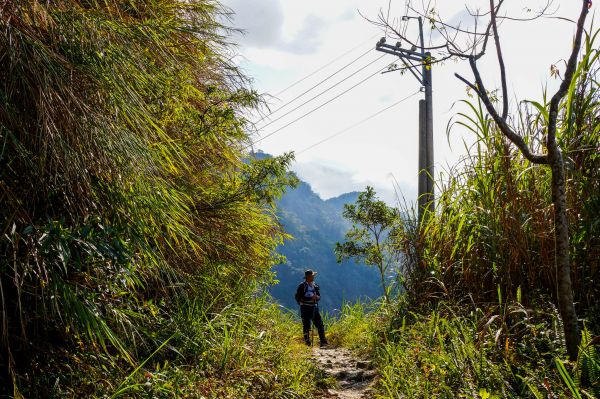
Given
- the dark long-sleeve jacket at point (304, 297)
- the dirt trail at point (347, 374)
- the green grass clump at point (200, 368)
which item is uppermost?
the dark long-sleeve jacket at point (304, 297)

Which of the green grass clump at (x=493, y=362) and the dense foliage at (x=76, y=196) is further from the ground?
the dense foliage at (x=76, y=196)

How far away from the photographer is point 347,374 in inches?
209

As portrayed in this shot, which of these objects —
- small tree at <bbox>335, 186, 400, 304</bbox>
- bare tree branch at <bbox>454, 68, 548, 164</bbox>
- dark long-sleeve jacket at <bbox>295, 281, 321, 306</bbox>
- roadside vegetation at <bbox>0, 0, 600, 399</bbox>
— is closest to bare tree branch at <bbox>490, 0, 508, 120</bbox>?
bare tree branch at <bbox>454, 68, 548, 164</bbox>

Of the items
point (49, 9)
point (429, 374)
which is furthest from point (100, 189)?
point (429, 374)

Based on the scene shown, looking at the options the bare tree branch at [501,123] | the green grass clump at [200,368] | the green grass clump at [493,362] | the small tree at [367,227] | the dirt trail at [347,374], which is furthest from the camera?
the small tree at [367,227]

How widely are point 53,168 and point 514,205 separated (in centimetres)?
331

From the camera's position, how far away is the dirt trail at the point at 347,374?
14.8 feet

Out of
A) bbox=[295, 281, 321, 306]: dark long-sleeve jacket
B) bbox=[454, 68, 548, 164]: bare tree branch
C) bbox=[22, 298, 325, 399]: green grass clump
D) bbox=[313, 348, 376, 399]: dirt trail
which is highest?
bbox=[454, 68, 548, 164]: bare tree branch

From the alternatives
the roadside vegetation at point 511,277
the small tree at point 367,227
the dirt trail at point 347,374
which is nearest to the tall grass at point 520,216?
the roadside vegetation at point 511,277

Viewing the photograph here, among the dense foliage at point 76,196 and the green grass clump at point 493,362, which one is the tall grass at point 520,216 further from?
the dense foliage at point 76,196

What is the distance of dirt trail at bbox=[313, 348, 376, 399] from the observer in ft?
14.8

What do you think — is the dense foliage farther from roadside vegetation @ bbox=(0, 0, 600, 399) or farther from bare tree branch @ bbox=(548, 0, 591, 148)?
bare tree branch @ bbox=(548, 0, 591, 148)

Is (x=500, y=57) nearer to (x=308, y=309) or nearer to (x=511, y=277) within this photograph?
(x=511, y=277)

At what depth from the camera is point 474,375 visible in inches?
117
